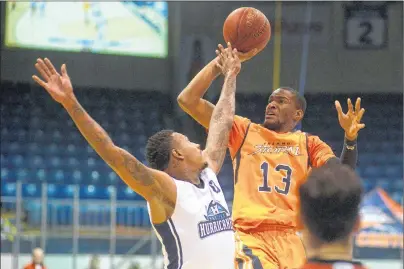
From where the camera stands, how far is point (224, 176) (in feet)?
47.4

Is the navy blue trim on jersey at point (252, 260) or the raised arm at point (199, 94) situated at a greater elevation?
the raised arm at point (199, 94)

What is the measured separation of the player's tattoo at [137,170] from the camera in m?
3.50

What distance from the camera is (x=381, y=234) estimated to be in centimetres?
1156

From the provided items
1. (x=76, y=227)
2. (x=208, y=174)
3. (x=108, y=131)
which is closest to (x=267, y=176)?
(x=208, y=174)

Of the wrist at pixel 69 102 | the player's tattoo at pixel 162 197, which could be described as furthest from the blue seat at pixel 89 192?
the wrist at pixel 69 102

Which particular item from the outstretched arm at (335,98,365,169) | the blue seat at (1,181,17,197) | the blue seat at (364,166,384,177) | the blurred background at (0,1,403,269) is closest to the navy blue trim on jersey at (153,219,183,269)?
the outstretched arm at (335,98,365,169)

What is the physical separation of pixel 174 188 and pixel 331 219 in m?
1.70

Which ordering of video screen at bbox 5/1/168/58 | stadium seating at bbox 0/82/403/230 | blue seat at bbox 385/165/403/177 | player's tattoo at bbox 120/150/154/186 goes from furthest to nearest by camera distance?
video screen at bbox 5/1/168/58
blue seat at bbox 385/165/403/177
stadium seating at bbox 0/82/403/230
player's tattoo at bbox 120/150/154/186

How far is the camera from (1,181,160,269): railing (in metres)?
11.0

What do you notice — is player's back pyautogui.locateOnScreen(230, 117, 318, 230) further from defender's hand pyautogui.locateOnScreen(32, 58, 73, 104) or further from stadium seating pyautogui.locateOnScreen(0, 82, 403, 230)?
stadium seating pyautogui.locateOnScreen(0, 82, 403, 230)

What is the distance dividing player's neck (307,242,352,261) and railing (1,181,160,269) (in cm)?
897

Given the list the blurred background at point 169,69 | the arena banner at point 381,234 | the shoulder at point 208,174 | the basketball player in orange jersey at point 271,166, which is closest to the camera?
the shoulder at point 208,174

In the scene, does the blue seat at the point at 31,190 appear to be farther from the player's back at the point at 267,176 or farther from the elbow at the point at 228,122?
the elbow at the point at 228,122

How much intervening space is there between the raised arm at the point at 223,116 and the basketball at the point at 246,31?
143 mm
